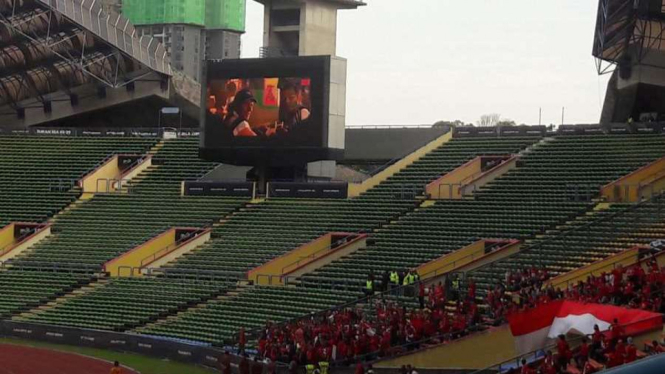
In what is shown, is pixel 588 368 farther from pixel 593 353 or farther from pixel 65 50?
pixel 65 50

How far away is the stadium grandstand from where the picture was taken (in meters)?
26.2

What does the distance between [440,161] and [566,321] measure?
2341 cm

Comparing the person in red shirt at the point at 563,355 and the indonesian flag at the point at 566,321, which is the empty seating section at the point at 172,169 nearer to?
the indonesian flag at the point at 566,321

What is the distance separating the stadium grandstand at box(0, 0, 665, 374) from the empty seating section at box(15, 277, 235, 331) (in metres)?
0.09

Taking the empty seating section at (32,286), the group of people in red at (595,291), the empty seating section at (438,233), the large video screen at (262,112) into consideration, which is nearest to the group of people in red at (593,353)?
the group of people in red at (595,291)

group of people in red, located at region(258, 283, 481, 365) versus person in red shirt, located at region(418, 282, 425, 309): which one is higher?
person in red shirt, located at region(418, 282, 425, 309)

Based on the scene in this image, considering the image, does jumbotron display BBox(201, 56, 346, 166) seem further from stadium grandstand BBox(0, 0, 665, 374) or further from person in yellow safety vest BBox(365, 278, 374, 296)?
person in yellow safety vest BBox(365, 278, 374, 296)

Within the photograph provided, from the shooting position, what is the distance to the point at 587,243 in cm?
3166

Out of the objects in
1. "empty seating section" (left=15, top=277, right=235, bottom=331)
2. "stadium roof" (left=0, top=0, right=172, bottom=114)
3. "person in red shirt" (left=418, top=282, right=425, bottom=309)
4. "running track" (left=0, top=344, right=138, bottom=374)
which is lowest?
"running track" (left=0, top=344, right=138, bottom=374)

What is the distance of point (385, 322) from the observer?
27766 millimetres

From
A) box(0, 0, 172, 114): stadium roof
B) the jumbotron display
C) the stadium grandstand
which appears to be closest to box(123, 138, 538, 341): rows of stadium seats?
the stadium grandstand

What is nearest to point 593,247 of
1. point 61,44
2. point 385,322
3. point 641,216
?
point 641,216

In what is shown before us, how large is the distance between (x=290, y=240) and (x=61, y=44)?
2168 centimetres

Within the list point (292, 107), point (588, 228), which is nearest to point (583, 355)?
point (588, 228)
